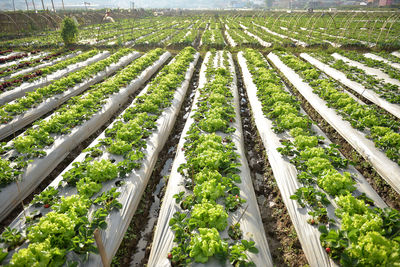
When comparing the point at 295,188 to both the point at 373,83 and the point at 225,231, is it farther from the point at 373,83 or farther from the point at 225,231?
the point at 373,83

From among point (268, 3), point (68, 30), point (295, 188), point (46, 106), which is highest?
point (268, 3)

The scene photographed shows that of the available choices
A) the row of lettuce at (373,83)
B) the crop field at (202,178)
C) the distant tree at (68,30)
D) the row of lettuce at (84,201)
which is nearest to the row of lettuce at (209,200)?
the crop field at (202,178)

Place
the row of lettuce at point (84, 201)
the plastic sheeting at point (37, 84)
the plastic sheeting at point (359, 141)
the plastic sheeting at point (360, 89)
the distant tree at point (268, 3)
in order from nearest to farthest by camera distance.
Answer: the row of lettuce at point (84, 201) < the plastic sheeting at point (359, 141) < the plastic sheeting at point (360, 89) < the plastic sheeting at point (37, 84) < the distant tree at point (268, 3)

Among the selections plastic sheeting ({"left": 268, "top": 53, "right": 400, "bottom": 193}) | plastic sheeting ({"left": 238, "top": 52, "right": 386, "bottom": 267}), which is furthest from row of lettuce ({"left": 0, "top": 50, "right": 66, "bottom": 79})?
plastic sheeting ({"left": 268, "top": 53, "right": 400, "bottom": 193})

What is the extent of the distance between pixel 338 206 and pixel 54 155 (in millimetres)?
8190

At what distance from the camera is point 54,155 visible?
6816mm

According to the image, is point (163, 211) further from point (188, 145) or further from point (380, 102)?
point (380, 102)

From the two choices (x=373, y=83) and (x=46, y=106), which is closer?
(x=46, y=106)

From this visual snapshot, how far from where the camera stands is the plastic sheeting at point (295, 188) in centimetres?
418

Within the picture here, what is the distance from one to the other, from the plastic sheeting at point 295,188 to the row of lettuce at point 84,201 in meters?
4.04

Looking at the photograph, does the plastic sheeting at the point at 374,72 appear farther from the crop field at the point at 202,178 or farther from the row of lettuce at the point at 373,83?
the row of lettuce at the point at 373,83

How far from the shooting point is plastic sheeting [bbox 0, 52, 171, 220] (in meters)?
5.33

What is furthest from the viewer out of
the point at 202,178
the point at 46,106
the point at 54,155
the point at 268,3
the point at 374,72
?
the point at 268,3

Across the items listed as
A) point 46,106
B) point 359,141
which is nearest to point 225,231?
point 359,141
